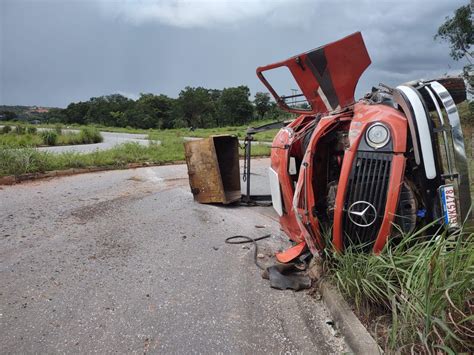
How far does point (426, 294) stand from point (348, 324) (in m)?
0.68

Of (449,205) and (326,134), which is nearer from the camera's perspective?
(449,205)

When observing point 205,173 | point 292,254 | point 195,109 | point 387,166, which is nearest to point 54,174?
point 205,173

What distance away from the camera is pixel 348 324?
7.90 ft

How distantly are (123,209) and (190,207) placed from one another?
1.01 meters

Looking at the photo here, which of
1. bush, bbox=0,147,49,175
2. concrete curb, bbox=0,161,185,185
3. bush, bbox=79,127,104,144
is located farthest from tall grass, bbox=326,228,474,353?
bush, bbox=79,127,104,144

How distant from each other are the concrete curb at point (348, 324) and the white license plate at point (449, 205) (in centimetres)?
91

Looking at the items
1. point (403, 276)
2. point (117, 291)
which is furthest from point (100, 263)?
point (403, 276)

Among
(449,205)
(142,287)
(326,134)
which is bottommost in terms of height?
(142,287)

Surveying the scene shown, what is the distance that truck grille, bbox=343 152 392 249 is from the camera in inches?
106

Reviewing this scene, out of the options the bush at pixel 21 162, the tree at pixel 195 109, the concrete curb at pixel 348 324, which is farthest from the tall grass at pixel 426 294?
the tree at pixel 195 109

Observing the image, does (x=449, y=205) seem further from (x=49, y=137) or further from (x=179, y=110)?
(x=179, y=110)

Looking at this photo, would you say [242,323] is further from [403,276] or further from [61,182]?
[61,182]

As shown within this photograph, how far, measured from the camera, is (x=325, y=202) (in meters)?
3.47

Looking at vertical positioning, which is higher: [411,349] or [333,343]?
[411,349]
